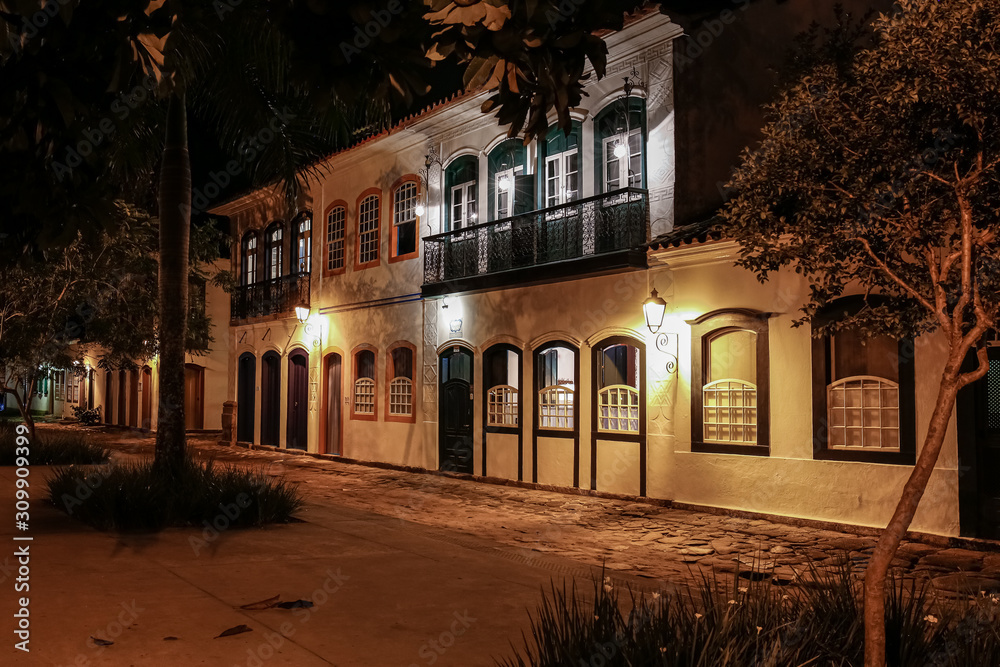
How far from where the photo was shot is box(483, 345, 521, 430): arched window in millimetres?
16609

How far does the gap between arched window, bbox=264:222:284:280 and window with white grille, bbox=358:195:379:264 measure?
4286 mm

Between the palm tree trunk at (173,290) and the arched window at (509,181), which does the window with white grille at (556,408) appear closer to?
the arched window at (509,181)

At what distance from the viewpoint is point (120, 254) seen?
1592cm

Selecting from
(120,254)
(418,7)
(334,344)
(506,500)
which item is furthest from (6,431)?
(418,7)

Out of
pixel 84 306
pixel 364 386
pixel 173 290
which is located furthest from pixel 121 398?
pixel 173 290

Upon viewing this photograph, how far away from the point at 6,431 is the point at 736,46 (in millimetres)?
16366

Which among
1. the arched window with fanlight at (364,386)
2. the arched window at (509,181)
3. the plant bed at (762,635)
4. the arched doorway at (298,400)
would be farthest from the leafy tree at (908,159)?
the arched doorway at (298,400)

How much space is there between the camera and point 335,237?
72.9 ft

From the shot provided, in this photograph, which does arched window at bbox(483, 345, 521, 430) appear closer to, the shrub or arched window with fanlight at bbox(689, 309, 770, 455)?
arched window with fanlight at bbox(689, 309, 770, 455)

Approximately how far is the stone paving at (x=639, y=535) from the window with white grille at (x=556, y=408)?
4.07 ft

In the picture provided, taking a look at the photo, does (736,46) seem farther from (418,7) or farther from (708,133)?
(418,7)

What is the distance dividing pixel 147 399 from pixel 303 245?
1221cm

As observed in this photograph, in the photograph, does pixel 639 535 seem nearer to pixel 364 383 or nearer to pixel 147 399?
pixel 364 383

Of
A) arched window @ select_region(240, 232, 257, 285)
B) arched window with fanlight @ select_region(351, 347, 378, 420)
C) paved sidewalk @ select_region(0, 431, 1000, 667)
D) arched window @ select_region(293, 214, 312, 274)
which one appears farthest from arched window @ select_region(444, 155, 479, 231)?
arched window @ select_region(240, 232, 257, 285)
